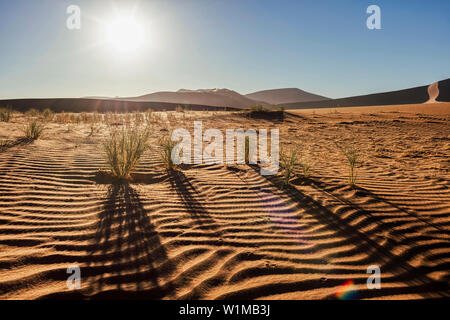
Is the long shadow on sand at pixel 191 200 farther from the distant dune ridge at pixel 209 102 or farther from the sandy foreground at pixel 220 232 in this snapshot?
the distant dune ridge at pixel 209 102

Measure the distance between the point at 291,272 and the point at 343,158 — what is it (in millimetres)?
4305

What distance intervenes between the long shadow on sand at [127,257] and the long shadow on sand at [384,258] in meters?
1.56

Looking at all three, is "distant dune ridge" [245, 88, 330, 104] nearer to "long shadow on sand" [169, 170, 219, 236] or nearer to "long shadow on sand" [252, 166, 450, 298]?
"long shadow on sand" [169, 170, 219, 236]

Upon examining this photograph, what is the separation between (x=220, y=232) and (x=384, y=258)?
1.52 m

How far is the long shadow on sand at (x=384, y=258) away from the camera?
194cm

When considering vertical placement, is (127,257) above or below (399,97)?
below

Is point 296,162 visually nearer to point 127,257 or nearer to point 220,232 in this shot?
point 220,232

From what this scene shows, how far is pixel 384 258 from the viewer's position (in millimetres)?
2311

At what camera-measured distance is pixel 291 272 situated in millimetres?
2119

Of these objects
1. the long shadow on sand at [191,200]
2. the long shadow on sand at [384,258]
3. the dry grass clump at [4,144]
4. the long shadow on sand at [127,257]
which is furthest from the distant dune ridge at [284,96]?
the long shadow on sand at [127,257]

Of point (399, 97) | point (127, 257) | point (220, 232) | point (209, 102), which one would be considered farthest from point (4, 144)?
point (399, 97)

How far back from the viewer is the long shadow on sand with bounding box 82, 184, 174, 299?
6.10 feet
